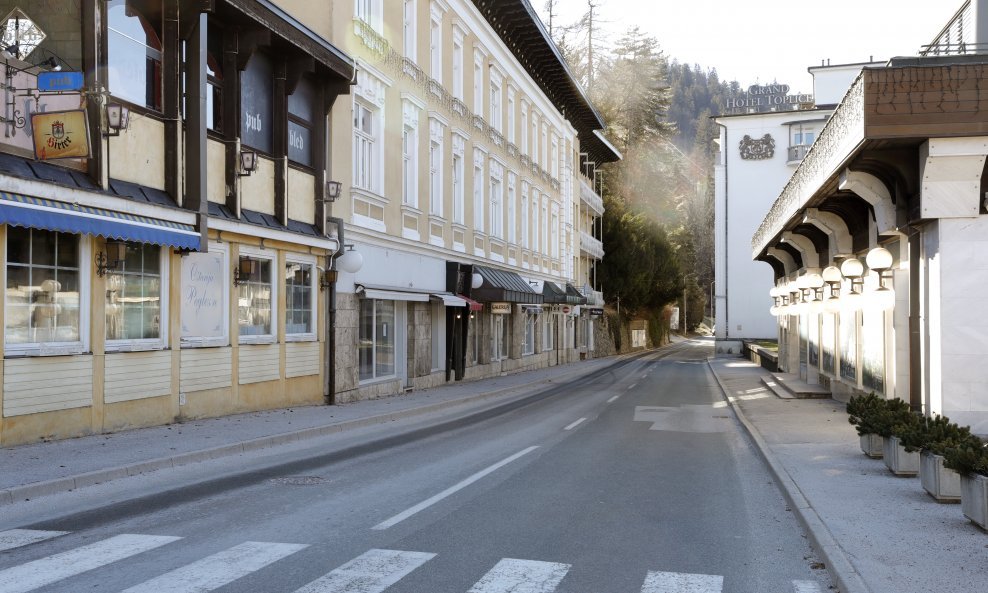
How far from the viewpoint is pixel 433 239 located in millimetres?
25547

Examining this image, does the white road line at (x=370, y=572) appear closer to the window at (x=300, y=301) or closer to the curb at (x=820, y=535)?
the curb at (x=820, y=535)

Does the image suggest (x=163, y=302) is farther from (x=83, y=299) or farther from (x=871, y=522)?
(x=871, y=522)

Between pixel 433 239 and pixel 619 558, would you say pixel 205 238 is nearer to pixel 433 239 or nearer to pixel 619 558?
pixel 619 558

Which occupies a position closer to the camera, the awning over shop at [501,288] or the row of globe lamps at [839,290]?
the row of globe lamps at [839,290]

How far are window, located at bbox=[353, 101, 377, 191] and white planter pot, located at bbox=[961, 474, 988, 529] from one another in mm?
15469

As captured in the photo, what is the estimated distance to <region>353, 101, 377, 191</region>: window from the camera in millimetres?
20500

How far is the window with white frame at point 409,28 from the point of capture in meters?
23.5

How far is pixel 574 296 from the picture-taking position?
43.4m

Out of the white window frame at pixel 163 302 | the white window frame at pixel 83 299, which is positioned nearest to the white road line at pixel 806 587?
the white window frame at pixel 83 299

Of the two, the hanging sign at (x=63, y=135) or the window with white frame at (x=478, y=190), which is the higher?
the window with white frame at (x=478, y=190)

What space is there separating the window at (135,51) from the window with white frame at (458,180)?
14.8 meters

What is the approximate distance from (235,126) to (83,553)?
415 inches

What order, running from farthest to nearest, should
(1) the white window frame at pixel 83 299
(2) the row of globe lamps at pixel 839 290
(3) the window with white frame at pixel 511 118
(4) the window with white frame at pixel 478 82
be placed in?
(3) the window with white frame at pixel 511 118 < (4) the window with white frame at pixel 478 82 < (2) the row of globe lamps at pixel 839 290 < (1) the white window frame at pixel 83 299

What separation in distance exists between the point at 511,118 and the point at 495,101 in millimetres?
2622
